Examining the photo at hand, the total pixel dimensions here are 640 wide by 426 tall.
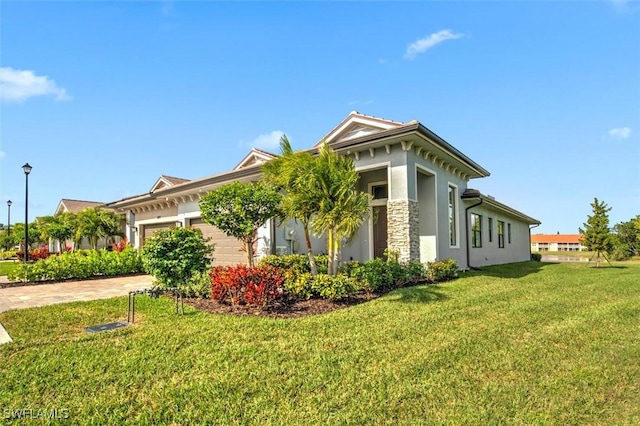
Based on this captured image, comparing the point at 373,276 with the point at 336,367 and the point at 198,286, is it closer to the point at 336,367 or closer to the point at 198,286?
the point at 198,286

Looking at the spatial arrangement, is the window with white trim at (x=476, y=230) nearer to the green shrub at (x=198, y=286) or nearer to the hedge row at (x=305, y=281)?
the hedge row at (x=305, y=281)

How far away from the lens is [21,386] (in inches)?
135

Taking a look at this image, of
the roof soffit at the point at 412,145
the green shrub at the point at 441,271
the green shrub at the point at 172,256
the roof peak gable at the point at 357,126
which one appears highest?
the roof peak gable at the point at 357,126

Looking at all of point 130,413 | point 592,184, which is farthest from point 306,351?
point 592,184

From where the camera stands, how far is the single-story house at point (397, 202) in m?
10.3

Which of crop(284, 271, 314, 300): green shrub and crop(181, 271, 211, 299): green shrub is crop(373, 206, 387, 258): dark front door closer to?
crop(284, 271, 314, 300): green shrub

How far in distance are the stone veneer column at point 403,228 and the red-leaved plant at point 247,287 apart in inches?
173

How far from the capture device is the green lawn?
2.96m

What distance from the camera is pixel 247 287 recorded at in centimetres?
675

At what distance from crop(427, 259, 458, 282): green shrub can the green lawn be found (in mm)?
3809

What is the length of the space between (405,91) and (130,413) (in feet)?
40.3

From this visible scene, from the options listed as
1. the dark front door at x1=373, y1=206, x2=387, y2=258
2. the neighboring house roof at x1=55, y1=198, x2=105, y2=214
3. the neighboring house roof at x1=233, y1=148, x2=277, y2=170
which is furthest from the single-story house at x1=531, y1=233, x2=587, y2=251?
the neighboring house roof at x1=55, y1=198, x2=105, y2=214

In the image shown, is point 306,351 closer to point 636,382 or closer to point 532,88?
point 636,382

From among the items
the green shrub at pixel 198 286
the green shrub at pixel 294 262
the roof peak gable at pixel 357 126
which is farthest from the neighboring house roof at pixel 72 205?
the green shrub at pixel 198 286
